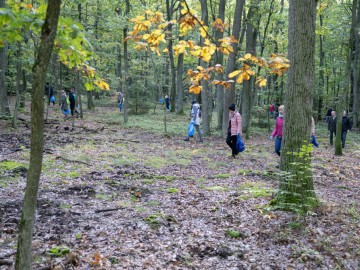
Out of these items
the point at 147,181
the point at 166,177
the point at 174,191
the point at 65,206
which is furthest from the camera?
the point at 166,177

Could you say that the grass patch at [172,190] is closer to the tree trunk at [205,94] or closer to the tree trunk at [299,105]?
the tree trunk at [299,105]

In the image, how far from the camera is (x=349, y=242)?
16.2 ft

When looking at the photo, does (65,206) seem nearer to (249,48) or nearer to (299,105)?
(299,105)

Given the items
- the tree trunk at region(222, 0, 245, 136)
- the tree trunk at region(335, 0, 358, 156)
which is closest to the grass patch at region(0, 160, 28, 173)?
the tree trunk at region(222, 0, 245, 136)

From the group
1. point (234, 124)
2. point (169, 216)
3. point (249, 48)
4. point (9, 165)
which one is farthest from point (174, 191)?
point (249, 48)

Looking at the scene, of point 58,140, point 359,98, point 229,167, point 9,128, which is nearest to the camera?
point 229,167

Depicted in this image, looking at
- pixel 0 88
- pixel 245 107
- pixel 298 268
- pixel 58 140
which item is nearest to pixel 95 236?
pixel 298 268

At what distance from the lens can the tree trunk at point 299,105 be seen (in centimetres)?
564

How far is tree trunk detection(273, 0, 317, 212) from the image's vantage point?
5641 millimetres

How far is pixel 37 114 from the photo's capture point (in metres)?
2.41

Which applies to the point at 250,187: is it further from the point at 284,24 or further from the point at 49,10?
the point at 284,24

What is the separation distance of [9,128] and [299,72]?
12.5m

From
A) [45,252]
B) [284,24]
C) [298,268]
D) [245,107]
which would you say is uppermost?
[284,24]

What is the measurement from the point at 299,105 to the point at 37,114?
4581mm
